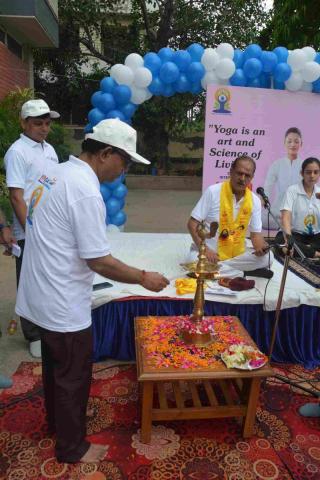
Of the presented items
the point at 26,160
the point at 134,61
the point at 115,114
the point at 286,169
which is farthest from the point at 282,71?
the point at 26,160

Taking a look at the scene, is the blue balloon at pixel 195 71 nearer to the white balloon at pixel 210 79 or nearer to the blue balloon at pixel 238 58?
the white balloon at pixel 210 79

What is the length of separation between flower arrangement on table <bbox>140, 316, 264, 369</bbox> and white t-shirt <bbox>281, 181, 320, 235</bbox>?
196cm

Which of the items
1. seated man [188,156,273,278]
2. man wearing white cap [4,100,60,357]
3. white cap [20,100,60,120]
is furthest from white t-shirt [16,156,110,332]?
seated man [188,156,273,278]

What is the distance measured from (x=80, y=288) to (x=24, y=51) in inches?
415

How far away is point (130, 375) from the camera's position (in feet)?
9.18

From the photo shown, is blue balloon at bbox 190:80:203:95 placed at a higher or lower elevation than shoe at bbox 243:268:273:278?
higher

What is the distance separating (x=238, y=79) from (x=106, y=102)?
5.69ft

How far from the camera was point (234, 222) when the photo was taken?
346cm

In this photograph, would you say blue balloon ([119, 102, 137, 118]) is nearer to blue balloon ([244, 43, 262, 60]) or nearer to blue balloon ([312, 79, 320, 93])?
blue balloon ([244, 43, 262, 60])

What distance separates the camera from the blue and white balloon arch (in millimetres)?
4875

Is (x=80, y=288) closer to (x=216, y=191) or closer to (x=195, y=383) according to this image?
(x=195, y=383)

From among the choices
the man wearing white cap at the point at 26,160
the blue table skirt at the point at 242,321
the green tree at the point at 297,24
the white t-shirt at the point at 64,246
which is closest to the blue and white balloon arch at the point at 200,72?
the man wearing white cap at the point at 26,160

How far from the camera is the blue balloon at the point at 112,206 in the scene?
216 inches

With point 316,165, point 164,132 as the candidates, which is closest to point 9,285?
point 316,165
